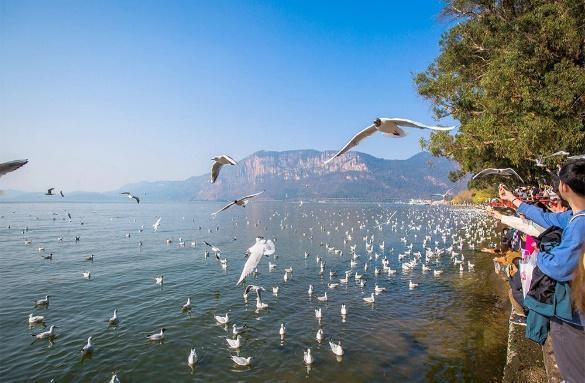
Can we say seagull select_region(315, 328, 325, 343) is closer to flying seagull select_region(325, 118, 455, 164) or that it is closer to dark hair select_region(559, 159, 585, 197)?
flying seagull select_region(325, 118, 455, 164)

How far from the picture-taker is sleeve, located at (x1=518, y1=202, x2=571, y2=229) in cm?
497

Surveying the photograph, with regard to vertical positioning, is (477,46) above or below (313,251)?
above

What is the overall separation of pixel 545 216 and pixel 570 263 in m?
1.48

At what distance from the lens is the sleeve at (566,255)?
3.77 metres

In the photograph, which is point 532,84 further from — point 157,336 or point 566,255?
point 157,336

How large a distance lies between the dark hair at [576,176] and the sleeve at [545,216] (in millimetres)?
1102

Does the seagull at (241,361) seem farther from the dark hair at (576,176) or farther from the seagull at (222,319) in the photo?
the dark hair at (576,176)

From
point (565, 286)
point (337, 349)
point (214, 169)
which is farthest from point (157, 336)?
point (565, 286)

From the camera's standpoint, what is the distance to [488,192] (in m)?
73.8

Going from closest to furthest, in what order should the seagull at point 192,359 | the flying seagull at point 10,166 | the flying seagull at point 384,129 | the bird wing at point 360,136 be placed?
the flying seagull at point 10,166 < the flying seagull at point 384,129 < the bird wing at point 360,136 < the seagull at point 192,359

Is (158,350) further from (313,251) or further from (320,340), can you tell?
(313,251)

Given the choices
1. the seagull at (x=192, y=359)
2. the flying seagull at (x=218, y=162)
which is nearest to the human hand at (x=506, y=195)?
the flying seagull at (x=218, y=162)

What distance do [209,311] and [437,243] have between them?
33.3 metres

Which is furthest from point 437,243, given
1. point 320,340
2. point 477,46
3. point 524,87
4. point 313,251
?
point 320,340
